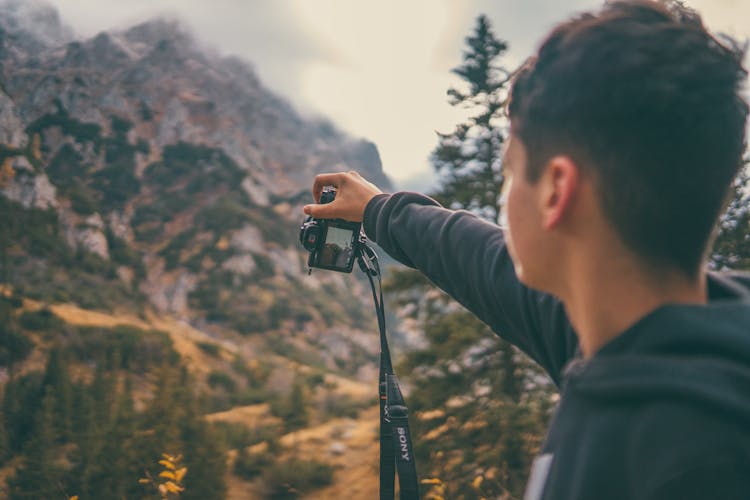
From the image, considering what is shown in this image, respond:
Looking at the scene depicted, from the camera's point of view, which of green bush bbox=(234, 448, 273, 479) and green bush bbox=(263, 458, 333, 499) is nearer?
green bush bbox=(263, 458, 333, 499)

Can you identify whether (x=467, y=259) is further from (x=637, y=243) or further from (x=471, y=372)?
(x=471, y=372)

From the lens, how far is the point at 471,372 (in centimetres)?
1021

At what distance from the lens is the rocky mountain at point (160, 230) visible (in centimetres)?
4050

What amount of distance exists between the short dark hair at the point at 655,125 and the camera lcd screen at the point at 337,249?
1.11 metres

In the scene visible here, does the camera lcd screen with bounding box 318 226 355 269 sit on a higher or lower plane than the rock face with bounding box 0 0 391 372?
lower

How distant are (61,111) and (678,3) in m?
101

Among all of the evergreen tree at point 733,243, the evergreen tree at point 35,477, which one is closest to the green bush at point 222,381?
the evergreen tree at point 35,477

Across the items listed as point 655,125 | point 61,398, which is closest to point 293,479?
point 61,398

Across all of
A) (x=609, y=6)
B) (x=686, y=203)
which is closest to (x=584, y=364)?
(x=686, y=203)

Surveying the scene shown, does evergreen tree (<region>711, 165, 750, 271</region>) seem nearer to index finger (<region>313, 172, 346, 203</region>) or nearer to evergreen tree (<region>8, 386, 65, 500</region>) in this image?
index finger (<region>313, 172, 346, 203</region>)

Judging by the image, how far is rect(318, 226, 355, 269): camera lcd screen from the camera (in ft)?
6.07

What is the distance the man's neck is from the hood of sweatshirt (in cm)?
5

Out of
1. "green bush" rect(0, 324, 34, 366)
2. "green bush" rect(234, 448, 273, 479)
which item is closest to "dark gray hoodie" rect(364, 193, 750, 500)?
"green bush" rect(234, 448, 273, 479)

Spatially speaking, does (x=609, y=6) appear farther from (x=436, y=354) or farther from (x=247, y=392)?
(x=247, y=392)
